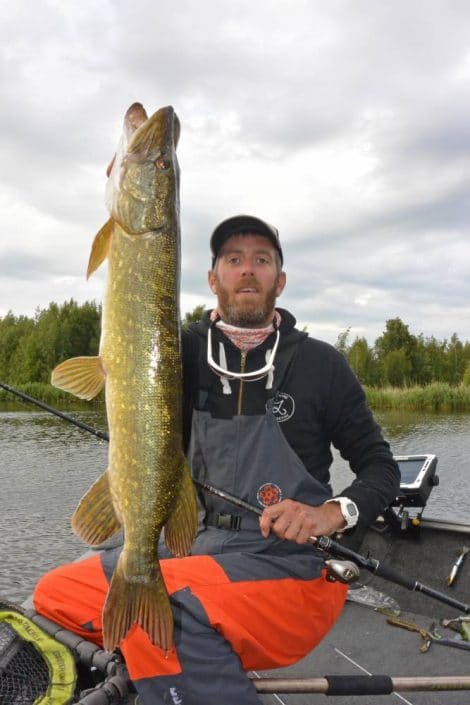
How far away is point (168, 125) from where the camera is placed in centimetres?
241

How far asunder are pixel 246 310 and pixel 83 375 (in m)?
1.03

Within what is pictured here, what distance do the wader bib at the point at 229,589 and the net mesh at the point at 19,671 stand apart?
0.22 meters

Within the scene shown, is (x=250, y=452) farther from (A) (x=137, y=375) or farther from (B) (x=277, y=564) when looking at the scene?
(A) (x=137, y=375)

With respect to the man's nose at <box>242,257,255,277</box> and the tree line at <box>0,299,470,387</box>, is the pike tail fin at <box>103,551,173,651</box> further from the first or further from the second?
the tree line at <box>0,299,470,387</box>

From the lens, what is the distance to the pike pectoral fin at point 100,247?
7.79 feet

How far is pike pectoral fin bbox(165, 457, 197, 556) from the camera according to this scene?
2365mm

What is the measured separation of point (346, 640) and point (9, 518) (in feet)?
25.6

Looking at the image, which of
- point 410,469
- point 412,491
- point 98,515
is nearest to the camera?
point 98,515

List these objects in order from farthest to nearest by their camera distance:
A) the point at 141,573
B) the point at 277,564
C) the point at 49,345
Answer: the point at 49,345 → the point at 277,564 → the point at 141,573

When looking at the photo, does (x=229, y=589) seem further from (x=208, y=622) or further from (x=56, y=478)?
(x=56, y=478)

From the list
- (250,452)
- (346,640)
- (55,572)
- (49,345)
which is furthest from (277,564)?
(49,345)

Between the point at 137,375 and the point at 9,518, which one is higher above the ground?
the point at 137,375

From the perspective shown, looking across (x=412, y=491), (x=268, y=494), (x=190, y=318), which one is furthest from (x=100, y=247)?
(x=190, y=318)

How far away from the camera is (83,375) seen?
7.79 feet
